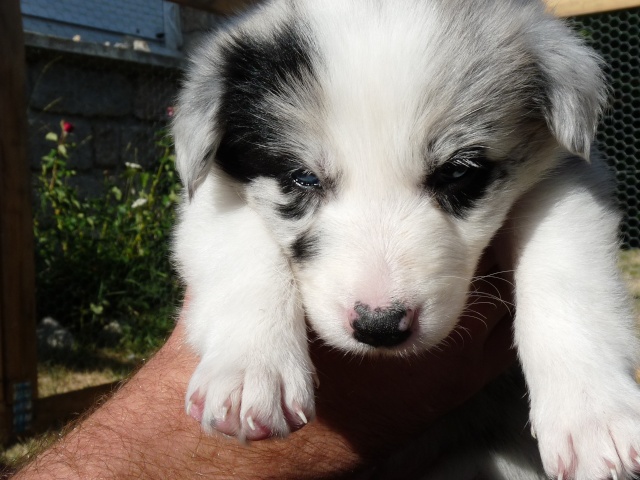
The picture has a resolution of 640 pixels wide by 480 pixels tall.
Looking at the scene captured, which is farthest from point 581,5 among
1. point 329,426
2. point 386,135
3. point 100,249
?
point 100,249

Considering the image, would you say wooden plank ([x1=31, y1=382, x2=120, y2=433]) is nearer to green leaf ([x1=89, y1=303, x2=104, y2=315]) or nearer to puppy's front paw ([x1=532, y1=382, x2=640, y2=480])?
green leaf ([x1=89, y1=303, x2=104, y2=315])

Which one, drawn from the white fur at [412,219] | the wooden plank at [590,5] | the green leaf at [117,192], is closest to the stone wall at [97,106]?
the green leaf at [117,192]

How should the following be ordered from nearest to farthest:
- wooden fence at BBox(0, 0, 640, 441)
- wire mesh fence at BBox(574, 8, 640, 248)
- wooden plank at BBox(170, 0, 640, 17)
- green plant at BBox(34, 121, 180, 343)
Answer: wooden plank at BBox(170, 0, 640, 17) → wooden fence at BBox(0, 0, 640, 441) → wire mesh fence at BBox(574, 8, 640, 248) → green plant at BBox(34, 121, 180, 343)

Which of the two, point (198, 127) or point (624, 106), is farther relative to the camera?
point (624, 106)

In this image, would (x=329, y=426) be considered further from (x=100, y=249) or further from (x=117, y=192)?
(x=117, y=192)

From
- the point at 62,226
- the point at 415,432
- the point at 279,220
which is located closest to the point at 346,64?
the point at 279,220

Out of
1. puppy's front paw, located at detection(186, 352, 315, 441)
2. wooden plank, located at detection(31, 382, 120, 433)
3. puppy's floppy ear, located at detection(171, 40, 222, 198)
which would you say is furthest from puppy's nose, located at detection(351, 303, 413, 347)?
wooden plank, located at detection(31, 382, 120, 433)
